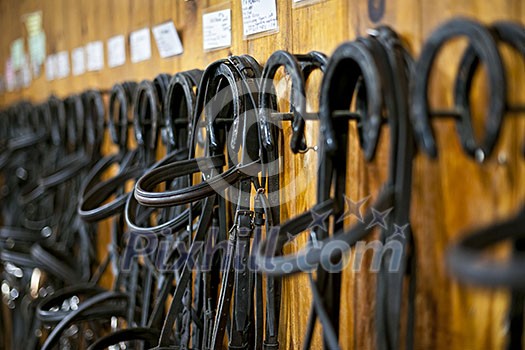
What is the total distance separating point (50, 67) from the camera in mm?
2365

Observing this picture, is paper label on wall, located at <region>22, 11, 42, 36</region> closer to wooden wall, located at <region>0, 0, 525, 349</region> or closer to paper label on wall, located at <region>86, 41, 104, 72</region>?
paper label on wall, located at <region>86, 41, 104, 72</region>

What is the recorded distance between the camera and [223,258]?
1.23 metres

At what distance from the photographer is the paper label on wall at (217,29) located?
1325mm

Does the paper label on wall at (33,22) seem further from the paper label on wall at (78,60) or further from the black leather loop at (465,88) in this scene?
the black leather loop at (465,88)

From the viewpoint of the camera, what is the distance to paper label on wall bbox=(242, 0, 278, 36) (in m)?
1.18

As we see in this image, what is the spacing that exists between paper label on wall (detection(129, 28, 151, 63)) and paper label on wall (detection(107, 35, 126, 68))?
56 mm

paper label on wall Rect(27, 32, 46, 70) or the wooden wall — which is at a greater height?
paper label on wall Rect(27, 32, 46, 70)

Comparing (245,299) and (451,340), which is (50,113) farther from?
(451,340)

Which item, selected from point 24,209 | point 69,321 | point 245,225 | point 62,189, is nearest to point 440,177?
point 245,225

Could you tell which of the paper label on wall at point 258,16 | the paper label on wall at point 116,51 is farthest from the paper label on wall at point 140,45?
the paper label on wall at point 258,16

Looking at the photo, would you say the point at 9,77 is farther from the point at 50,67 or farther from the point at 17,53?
the point at 50,67

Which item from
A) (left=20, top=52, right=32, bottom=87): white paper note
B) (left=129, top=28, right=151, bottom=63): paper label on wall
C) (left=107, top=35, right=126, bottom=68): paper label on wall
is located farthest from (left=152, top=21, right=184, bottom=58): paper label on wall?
(left=20, top=52, right=32, bottom=87): white paper note

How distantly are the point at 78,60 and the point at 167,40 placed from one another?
68cm

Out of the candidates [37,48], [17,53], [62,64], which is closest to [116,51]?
[62,64]
